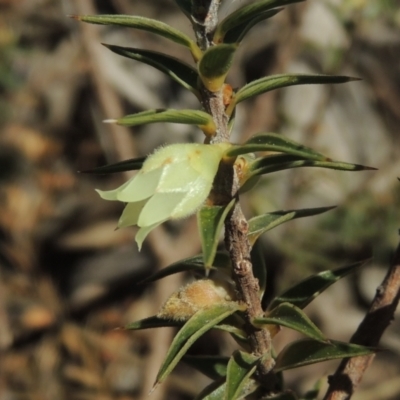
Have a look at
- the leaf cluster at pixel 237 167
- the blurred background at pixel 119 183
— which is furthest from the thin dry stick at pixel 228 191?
the blurred background at pixel 119 183

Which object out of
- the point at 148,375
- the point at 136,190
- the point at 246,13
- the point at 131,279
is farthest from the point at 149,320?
the point at 131,279

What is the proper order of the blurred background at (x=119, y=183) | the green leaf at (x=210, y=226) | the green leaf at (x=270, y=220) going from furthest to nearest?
the blurred background at (x=119, y=183) < the green leaf at (x=270, y=220) < the green leaf at (x=210, y=226)

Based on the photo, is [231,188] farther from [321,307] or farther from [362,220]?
[321,307]

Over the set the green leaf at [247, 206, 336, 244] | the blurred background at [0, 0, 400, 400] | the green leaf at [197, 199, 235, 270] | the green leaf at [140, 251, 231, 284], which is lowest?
the blurred background at [0, 0, 400, 400]

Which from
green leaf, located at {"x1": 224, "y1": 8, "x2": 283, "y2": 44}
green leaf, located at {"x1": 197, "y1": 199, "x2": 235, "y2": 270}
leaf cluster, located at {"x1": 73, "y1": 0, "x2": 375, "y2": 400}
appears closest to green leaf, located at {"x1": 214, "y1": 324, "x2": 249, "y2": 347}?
leaf cluster, located at {"x1": 73, "y1": 0, "x2": 375, "y2": 400}

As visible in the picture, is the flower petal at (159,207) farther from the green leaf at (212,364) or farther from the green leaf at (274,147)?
the green leaf at (212,364)

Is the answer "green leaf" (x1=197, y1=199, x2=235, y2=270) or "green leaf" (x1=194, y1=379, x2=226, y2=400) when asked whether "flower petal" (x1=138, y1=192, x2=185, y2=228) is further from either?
"green leaf" (x1=194, y1=379, x2=226, y2=400)

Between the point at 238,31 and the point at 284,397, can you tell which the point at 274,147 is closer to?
the point at 238,31
